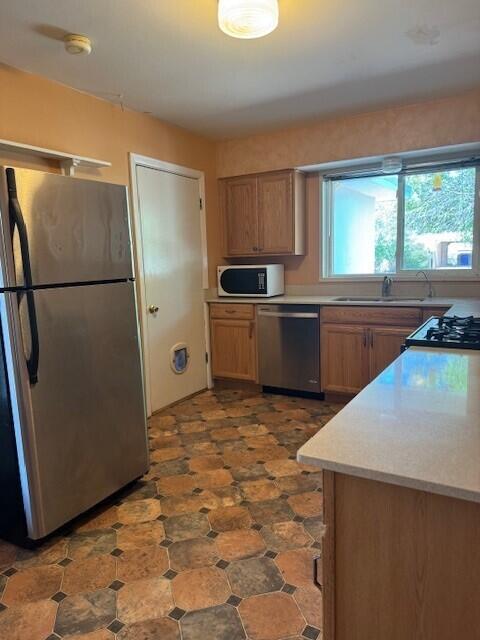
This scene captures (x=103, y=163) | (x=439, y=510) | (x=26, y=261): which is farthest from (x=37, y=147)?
(x=439, y=510)

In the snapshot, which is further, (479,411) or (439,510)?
(479,411)

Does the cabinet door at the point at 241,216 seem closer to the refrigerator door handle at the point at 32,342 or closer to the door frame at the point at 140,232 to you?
the door frame at the point at 140,232

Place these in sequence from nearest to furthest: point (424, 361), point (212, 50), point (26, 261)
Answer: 1. point (424, 361)
2. point (26, 261)
3. point (212, 50)

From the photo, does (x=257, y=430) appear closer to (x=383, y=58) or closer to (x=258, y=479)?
(x=258, y=479)

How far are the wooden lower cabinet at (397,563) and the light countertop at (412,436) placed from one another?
0.06m

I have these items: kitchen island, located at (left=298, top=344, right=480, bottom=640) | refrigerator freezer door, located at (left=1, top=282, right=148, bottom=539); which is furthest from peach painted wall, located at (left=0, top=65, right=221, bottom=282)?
kitchen island, located at (left=298, top=344, right=480, bottom=640)

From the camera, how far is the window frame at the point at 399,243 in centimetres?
362

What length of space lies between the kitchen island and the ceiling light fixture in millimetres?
1671

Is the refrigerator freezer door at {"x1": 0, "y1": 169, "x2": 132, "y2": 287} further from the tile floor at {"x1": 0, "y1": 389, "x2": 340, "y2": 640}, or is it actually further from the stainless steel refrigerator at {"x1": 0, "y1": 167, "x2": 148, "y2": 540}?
the tile floor at {"x1": 0, "y1": 389, "x2": 340, "y2": 640}

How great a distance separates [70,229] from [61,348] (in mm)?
555

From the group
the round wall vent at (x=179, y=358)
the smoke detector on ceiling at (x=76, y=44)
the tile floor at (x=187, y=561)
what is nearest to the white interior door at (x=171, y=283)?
the round wall vent at (x=179, y=358)

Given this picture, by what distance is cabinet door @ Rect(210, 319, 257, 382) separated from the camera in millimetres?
4078

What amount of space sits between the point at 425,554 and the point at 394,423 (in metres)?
0.30

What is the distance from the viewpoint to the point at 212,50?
2.39m
